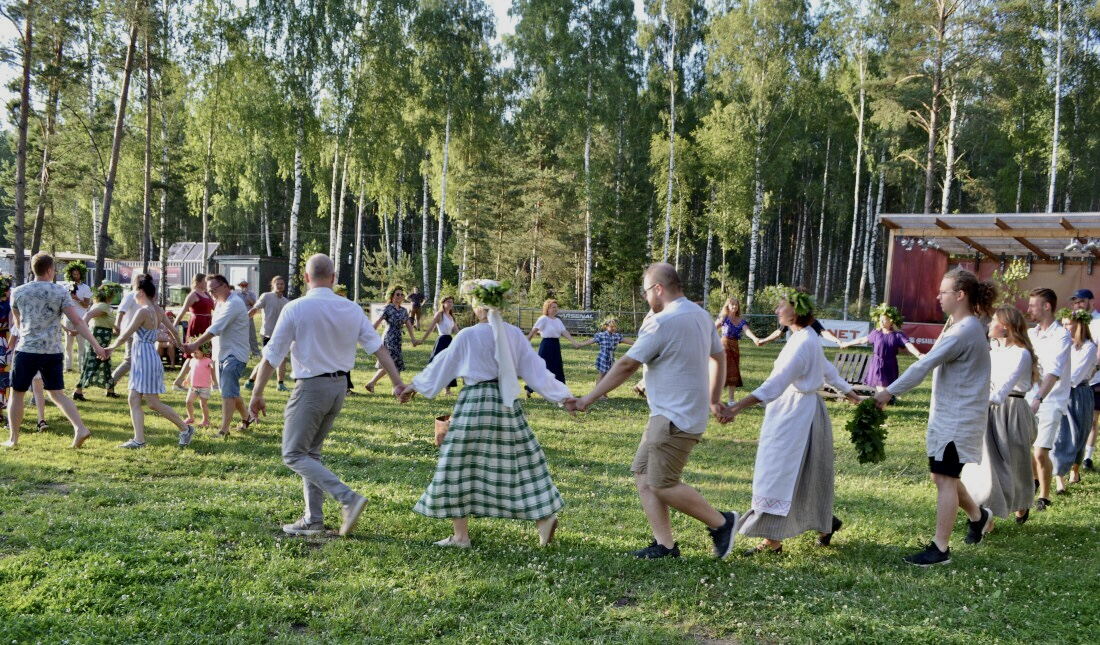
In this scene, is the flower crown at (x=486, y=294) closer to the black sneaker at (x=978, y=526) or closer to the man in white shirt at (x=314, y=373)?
the man in white shirt at (x=314, y=373)

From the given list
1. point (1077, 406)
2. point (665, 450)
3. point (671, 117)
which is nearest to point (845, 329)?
point (671, 117)

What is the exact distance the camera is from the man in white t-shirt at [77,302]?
34.5ft

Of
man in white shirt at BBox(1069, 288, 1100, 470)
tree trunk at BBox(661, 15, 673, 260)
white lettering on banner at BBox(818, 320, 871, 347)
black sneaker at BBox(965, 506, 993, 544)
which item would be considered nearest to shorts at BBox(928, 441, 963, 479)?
black sneaker at BBox(965, 506, 993, 544)

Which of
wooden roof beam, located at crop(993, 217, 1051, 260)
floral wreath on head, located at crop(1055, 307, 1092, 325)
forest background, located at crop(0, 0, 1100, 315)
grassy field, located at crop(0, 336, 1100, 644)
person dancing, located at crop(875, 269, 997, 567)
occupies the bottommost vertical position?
grassy field, located at crop(0, 336, 1100, 644)

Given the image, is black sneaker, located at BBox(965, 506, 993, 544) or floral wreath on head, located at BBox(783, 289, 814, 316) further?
black sneaker, located at BBox(965, 506, 993, 544)

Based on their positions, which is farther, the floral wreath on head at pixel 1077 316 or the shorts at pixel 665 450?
the floral wreath on head at pixel 1077 316

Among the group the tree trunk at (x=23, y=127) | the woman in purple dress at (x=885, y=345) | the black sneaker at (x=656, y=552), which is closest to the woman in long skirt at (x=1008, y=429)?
the black sneaker at (x=656, y=552)

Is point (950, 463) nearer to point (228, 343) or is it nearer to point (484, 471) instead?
point (484, 471)

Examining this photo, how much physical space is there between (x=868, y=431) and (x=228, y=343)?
6938 millimetres

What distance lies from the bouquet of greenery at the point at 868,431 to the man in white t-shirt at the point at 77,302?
9257mm

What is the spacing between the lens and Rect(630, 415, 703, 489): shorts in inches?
192

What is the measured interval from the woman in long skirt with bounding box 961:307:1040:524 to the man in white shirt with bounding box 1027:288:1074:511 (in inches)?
27.3

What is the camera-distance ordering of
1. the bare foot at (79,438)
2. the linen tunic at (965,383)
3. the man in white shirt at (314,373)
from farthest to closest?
1. the bare foot at (79,438)
2. the man in white shirt at (314,373)
3. the linen tunic at (965,383)

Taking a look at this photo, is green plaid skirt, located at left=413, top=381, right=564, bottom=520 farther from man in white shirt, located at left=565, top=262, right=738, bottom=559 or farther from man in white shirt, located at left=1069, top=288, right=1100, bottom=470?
man in white shirt, located at left=1069, top=288, right=1100, bottom=470
